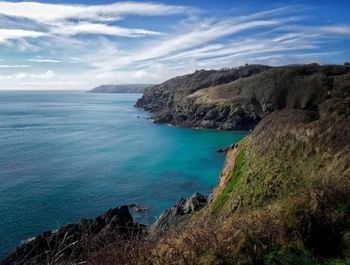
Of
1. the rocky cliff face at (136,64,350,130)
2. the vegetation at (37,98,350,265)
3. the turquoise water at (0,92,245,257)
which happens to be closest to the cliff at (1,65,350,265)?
the vegetation at (37,98,350,265)

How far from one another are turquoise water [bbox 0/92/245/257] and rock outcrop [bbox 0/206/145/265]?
7.87 metres

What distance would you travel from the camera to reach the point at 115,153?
79750 mm

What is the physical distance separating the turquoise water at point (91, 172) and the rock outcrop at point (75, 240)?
787 cm

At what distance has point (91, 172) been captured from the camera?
6250 cm

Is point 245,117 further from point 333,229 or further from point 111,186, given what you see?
point 333,229

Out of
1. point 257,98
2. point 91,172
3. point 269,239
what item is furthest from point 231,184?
point 257,98

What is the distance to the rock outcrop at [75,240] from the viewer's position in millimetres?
9336

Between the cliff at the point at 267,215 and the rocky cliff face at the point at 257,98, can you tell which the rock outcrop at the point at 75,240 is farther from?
the rocky cliff face at the point at 257,98

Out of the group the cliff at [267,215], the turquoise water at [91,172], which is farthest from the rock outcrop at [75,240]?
the turquoise water at [91,172]

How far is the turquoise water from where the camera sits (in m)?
43.3

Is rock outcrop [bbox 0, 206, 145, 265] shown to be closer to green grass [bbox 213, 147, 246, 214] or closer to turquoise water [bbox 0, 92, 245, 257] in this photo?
green grass [bbox 213, 147, 246, 214]

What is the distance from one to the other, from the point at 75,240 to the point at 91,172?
3807 centimetres

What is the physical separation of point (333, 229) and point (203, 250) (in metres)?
3.55

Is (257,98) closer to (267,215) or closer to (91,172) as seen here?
(91,172)
